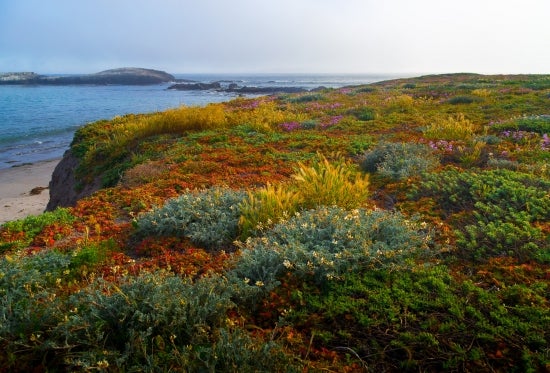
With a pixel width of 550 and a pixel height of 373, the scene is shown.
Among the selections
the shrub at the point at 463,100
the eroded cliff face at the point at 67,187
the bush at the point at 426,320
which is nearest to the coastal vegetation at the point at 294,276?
the bush at the point at 426,320

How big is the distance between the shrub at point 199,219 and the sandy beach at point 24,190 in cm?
1149

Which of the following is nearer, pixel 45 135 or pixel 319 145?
pixel 319 145

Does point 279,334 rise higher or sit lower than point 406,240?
lower

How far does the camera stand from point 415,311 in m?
3.28

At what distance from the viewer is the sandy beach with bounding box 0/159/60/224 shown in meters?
14.8

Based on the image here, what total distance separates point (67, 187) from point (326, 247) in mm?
11038

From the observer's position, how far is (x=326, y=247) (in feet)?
12.9

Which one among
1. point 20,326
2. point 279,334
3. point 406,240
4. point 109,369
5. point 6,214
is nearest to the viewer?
point 109,369

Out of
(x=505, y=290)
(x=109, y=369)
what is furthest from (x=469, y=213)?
(x=109, y=369)

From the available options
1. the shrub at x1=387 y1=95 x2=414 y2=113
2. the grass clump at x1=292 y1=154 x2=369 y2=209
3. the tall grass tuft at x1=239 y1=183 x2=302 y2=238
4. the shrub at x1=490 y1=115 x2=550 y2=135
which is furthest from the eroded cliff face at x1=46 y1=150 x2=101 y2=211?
the shrub at x1=387 y1=95 x2=414 y2=113

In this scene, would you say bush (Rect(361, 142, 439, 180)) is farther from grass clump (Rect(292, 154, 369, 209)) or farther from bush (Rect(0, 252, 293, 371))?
bush (Rect(0, 252, 293, 371))

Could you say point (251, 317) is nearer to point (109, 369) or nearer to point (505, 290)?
point (109, 369)

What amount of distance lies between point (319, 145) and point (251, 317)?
302 inches

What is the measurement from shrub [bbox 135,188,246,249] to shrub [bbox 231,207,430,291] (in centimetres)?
71
